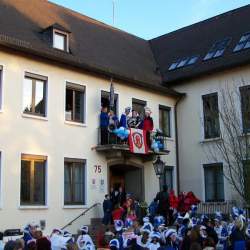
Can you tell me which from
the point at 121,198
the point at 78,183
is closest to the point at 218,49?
the point at 121,198

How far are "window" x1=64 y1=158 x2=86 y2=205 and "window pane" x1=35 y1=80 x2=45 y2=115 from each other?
219 centimetres

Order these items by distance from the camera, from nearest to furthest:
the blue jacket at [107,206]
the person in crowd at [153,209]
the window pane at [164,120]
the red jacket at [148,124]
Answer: the blue jacket at [107,206] → the person in crowd at [153,209] → the red jacket at [148,124] → the window pane at [164,120]

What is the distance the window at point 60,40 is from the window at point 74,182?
15.7ft

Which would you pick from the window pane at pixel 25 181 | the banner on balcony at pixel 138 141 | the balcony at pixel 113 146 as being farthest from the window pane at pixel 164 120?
the window pane at pixel 25 181

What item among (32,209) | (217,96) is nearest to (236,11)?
(217,96)

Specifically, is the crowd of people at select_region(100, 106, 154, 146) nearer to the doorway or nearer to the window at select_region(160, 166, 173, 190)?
the doorway

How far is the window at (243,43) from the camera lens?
24219 mm

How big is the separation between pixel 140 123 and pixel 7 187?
6.94m

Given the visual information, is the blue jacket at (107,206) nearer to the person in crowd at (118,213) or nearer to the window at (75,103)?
the person in crowd at (118,213)

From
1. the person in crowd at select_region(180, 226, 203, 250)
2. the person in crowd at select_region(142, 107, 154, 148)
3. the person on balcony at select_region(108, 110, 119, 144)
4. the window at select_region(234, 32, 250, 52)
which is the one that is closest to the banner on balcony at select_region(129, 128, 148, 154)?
the person in crowd at select_region(142, 107, 154, 148)

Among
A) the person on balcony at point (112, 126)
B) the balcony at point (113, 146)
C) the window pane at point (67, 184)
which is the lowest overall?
the window pane at point (67, 184)

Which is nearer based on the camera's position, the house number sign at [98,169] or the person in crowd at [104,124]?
the house number sign at [98,169]

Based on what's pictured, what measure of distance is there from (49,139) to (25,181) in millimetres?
1920

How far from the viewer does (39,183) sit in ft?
62.7
